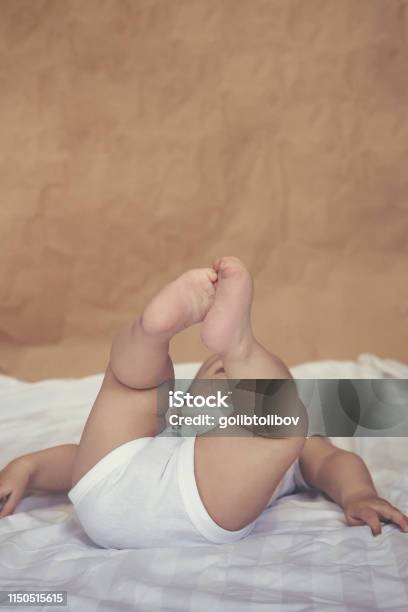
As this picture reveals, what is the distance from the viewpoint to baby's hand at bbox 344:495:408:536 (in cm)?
84

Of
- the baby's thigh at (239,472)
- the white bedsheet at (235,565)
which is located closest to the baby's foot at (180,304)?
the baby's thigh at (239,472)

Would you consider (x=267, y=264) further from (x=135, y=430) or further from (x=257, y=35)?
(x=135, y=430)

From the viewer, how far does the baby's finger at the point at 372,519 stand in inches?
32.8

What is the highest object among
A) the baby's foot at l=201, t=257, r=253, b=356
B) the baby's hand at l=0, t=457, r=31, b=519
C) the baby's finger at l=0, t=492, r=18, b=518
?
the baby's foot at l=201, t=257, r=253, b=356

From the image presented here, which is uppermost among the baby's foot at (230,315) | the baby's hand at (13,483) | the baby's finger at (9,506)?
the baby's foot at (230,315)

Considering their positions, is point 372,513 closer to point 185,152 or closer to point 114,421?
point 114,421

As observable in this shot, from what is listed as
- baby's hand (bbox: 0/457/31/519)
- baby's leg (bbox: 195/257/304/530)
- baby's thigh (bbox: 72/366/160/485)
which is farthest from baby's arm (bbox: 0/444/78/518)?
baby's leg (bbox: 195/257/304/530)

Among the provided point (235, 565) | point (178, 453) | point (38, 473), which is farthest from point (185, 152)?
point (235, 565)

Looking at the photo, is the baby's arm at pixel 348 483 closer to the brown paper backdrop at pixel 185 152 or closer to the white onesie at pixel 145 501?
the white onesie at pixel 145 501

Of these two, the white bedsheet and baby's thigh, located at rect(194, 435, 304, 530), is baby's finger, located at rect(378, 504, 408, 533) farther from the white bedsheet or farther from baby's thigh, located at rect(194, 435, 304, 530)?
baby's thigh, located at rect(194, 435, 304, 530)

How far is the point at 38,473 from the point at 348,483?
0.39 meters

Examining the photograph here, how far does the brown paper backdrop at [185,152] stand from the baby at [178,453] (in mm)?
1043

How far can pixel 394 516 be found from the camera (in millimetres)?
846

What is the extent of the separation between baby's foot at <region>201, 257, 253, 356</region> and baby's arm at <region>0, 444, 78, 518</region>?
329 millimetres
